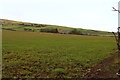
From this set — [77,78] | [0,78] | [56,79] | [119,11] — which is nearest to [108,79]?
[77,78]

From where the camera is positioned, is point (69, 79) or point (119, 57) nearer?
point (119, 57)

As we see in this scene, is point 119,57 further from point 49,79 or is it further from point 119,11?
point 49,79

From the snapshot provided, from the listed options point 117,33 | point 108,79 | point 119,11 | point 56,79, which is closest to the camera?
point 119,11

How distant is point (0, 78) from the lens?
440 inches

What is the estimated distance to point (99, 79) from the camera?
10.4 meters

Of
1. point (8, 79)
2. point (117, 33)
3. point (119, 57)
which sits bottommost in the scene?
point (8, 79)

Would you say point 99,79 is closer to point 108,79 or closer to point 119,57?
point 108,79

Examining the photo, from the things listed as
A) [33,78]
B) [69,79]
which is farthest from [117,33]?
[33,78]

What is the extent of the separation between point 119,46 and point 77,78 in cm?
664

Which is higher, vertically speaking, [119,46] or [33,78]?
[119,46]

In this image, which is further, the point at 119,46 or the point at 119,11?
the point at 119,46

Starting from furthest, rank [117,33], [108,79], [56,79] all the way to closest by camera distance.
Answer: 1. [56,79]
2. [108,79]
3. [117,33]

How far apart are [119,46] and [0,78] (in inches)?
362

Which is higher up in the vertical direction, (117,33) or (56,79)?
(117,33)
